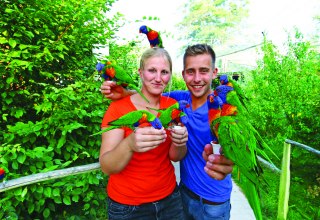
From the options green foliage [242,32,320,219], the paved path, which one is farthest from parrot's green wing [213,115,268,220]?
green foliage [242,32,320,219]

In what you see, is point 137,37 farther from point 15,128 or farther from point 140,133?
point 140,133

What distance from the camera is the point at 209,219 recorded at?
1.63 meters

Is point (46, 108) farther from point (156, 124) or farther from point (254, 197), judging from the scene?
point (254, 197)

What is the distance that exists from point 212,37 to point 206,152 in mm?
34689

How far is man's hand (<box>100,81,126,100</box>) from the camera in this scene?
177 cm

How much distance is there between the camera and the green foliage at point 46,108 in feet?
6.65

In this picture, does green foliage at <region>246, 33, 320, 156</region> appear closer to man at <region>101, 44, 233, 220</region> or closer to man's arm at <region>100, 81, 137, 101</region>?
man at <region>101, 44, 233, 220</region>

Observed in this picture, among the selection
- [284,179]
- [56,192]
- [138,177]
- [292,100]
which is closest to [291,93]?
[292,100]

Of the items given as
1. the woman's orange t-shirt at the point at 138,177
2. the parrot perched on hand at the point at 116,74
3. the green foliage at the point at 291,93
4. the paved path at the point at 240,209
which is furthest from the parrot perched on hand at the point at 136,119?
the green foliage at the point at 291,93

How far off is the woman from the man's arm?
20 centimetres

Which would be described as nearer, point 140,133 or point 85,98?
point 140,133

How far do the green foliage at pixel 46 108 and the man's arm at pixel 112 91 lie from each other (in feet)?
1.63

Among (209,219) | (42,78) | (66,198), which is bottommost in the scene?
(66,198)

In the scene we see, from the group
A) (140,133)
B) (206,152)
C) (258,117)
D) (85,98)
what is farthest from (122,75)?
(258,117)
